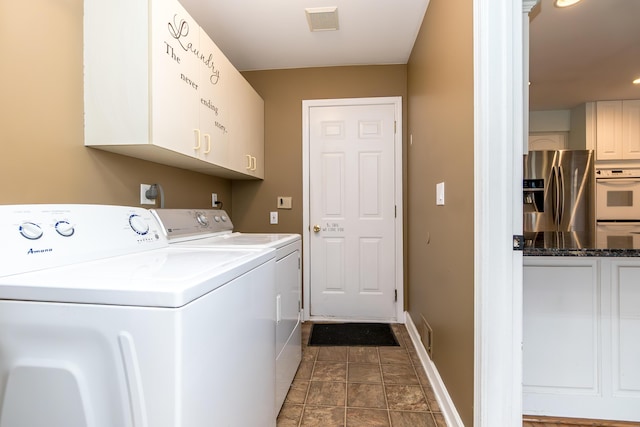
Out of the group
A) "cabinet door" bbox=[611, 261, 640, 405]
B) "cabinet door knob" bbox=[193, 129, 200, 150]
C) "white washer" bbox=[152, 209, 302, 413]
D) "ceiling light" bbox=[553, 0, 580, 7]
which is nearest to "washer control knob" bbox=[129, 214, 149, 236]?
"white washer" bbox=[152, 209, 302, 413]

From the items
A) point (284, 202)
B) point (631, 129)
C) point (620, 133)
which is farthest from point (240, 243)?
point (631, 129)

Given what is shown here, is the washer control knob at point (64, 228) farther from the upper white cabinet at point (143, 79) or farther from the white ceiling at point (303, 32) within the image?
the white ceiling at point (303, 32)

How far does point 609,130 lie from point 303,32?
13.1 ft

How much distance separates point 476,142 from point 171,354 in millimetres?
1186

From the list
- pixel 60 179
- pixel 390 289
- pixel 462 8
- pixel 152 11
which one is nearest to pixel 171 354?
pixel 60 179

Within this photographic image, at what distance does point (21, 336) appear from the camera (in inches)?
25.1

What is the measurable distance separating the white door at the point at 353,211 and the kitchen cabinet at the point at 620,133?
2991 mm

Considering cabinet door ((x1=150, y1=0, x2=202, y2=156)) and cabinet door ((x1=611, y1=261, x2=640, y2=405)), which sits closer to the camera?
cabinet door ((x1=150, y1=0, x2=202, y2=156))

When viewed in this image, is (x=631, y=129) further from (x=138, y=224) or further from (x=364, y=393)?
(x=138, y=224)

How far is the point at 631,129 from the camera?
3.54m

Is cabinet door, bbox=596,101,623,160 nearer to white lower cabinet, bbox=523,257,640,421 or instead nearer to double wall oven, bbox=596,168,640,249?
double wall oven, bbox=596,168,640,249

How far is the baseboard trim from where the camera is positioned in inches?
53.1

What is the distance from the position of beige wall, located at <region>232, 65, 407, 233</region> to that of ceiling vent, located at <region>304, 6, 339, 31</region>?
598mm

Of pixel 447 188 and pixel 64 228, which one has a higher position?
pixel 447 188
